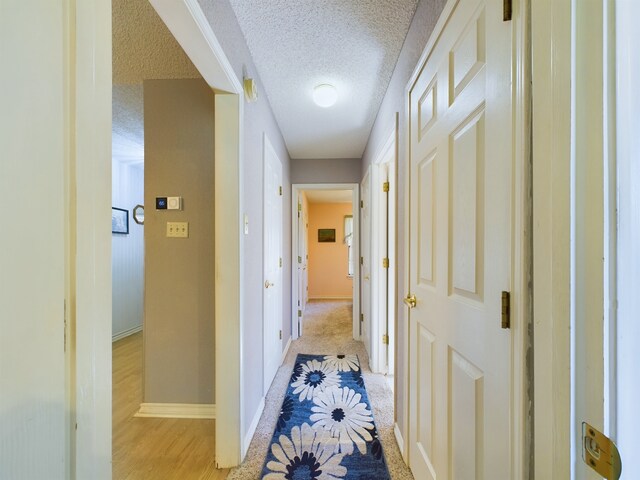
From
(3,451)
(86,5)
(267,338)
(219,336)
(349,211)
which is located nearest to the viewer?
(3,451)

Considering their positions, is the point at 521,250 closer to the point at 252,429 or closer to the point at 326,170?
the point at 252,429

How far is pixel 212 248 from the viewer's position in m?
1.95

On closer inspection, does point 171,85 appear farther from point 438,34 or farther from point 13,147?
point 13,147

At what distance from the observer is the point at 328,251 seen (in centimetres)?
664

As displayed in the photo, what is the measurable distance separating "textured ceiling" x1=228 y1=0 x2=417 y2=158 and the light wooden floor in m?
2.41

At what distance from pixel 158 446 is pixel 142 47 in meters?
2.44

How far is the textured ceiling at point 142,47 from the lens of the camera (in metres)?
1.41

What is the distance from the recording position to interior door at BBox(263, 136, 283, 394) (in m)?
2.20

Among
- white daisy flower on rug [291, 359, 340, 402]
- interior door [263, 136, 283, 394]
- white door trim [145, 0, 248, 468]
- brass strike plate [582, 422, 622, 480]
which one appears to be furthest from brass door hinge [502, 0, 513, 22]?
white daisy flower on rug [291, 359, 340, 402]

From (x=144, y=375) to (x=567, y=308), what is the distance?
2443 millimetres

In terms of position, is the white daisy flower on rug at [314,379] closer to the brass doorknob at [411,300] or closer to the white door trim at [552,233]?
the brass doorknob at [411,300]

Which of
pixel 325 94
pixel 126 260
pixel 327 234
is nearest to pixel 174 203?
pixel 325 94

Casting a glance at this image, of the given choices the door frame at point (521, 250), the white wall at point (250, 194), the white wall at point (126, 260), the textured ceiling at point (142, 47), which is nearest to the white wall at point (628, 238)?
the door frame at point (521, 250)

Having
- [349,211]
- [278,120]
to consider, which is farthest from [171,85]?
Result: [349,211]
